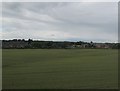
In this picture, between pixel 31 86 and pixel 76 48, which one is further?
pixel 76 48

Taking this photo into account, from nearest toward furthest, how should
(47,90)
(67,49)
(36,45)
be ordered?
1. (47,90)
2. (36,45)
3. (67,49)

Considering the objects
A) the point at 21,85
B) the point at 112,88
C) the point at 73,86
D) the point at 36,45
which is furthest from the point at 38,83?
the point at 36,45

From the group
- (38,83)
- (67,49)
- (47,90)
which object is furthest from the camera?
(67,49)

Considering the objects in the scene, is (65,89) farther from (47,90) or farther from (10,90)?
(10,90)

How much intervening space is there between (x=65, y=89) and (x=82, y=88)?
881 mm

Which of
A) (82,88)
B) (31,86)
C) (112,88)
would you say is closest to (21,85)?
(31,86)

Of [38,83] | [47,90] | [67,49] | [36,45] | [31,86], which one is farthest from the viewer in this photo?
[67,49]

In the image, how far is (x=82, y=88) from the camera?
42.6 ft

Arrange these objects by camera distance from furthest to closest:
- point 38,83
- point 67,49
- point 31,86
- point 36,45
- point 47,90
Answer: point 67,49 < point 36,45 < point 38,83 < point 31,86 < point 47,90

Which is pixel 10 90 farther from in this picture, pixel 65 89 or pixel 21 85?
pixel 65 89

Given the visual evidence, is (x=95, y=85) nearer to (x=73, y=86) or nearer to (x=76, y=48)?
(x=73, y=86)

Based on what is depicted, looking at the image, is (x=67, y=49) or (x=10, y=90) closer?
(x=10, y=90)

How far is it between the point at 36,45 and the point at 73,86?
50.0 m

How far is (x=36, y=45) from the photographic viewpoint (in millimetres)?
63250
